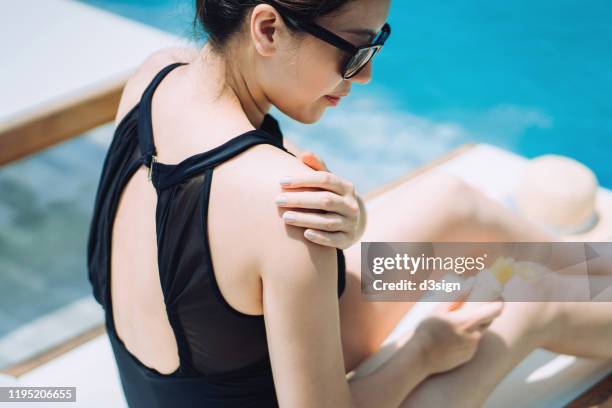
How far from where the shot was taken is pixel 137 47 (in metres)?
3.57

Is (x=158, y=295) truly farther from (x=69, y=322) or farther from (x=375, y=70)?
(x=375, y=70)

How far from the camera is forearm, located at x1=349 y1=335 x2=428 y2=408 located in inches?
68.3

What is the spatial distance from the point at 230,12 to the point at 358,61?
0.26 m

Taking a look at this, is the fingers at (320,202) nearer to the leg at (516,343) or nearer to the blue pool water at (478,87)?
the leg at (516,343)

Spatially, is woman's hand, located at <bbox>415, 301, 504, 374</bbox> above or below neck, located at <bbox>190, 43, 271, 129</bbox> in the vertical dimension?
below

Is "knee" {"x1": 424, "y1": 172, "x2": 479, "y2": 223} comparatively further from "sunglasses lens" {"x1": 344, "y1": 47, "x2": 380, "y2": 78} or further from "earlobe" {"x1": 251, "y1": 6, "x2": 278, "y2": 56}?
"earlobe" {"x1": 251, "y1": 6, "x2": 278, "y2": 56}

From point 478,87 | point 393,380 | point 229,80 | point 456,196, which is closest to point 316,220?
point 229,80

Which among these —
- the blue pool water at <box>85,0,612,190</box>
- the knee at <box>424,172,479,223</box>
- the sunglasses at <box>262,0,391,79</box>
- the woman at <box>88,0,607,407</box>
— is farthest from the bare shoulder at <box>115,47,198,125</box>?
the blue pool water at <box>85,0,612,190</box>

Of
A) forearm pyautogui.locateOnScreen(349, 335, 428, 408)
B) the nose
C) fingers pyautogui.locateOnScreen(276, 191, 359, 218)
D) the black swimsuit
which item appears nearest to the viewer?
Result: fingers pyautogui.locateOnScreen(276, 191, 359, 218)

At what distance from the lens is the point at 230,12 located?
1443 millimetres

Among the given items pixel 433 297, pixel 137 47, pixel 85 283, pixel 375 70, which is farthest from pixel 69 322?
pixel 375 70

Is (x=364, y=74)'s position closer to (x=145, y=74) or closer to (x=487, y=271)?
(x=145, y=74)

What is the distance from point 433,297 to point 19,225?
217cm

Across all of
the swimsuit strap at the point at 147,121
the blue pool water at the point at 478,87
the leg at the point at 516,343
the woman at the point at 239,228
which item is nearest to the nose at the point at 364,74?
the woman at the point at 239,228
